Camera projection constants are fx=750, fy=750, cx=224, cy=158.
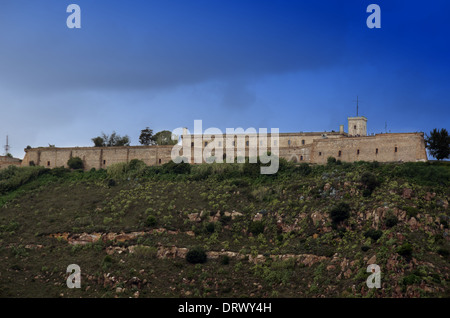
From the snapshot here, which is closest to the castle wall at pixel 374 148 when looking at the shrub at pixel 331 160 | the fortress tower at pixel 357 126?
the shrub at pixel 331 160

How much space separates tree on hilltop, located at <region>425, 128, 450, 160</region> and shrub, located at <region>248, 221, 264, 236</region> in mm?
20936

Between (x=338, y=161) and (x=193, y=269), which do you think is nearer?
(x=193, y=269)

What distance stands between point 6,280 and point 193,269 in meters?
14.6

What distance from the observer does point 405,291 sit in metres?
50.9

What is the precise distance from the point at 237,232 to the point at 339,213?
30.8ft

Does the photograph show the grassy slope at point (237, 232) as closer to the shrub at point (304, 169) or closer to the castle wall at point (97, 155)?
the shrub at point (304, 169)

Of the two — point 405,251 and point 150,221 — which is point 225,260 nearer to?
point 150,221

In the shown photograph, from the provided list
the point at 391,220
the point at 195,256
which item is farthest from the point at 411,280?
the point at 195,256

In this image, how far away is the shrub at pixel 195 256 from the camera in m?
60.5

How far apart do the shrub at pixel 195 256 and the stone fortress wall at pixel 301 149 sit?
74.7 feet

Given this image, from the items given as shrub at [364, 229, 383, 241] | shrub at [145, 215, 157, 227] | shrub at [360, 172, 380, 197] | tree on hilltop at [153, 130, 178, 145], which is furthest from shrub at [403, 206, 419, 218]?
tree on hilltop at [153, 130, 178, 145]

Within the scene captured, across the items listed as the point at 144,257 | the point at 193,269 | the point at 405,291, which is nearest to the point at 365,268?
the point at 405,291
